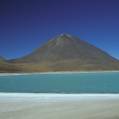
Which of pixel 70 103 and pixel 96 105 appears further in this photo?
pixel 70 103

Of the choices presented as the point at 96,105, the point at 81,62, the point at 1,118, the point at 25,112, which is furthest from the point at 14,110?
the point at 81,62

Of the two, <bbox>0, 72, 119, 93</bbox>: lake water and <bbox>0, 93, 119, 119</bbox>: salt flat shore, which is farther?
<bbox>0, 72, 119, 93</bbox>: lake water

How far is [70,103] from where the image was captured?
1481 cm

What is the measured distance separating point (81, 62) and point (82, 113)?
18463 cm

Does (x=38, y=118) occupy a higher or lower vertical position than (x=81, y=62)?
lower

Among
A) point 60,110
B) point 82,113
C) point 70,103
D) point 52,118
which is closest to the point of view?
point 52,118

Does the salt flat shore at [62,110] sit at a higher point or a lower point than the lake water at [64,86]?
lower

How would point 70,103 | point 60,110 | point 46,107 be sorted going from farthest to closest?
point 70,103 → point 46,107 → point 60,110

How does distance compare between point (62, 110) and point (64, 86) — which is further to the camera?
point (64, 86)

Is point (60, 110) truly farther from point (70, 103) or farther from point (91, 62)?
point (91, 62)

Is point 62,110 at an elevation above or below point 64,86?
below

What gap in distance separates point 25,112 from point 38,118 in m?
1.35

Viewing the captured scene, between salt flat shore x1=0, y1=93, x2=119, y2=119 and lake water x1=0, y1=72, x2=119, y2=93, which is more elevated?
lake water x1=0, y1=72, x2=119, y2=93

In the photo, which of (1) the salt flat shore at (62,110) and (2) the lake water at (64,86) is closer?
(1) the salt flat shore at (62,110)
